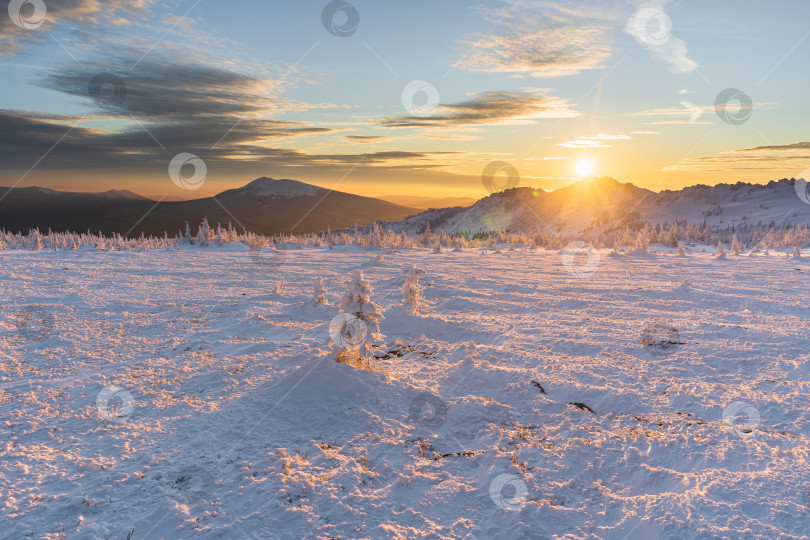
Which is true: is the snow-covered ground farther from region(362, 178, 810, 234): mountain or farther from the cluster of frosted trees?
region(362, 178, 810, 234): mountain

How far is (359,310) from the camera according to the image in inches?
444

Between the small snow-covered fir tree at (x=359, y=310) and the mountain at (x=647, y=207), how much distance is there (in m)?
111

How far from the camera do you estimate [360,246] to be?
182 ft

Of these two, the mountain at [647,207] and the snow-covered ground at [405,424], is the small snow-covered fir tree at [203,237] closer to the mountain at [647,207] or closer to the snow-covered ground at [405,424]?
the snow-covered ground at [405,424]

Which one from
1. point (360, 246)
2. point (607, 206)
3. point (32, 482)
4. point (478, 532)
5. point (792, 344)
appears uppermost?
point (607, 206)

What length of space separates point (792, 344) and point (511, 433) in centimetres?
1157

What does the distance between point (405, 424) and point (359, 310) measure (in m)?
3.42

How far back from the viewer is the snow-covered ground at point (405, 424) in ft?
19.9

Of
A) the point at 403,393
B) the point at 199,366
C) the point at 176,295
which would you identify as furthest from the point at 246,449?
the point at 176,295

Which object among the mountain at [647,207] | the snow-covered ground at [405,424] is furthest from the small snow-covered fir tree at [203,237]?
the mountain at [647,207]

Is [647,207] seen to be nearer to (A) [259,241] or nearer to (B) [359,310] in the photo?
(A) [259,241]

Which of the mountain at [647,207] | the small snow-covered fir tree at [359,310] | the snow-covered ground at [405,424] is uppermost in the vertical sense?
the mountain at [647,207]

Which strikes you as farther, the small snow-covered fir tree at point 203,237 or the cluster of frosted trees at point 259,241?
the small snow-covered fir tree at point 203,237

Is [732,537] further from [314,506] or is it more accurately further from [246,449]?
[246,449]
